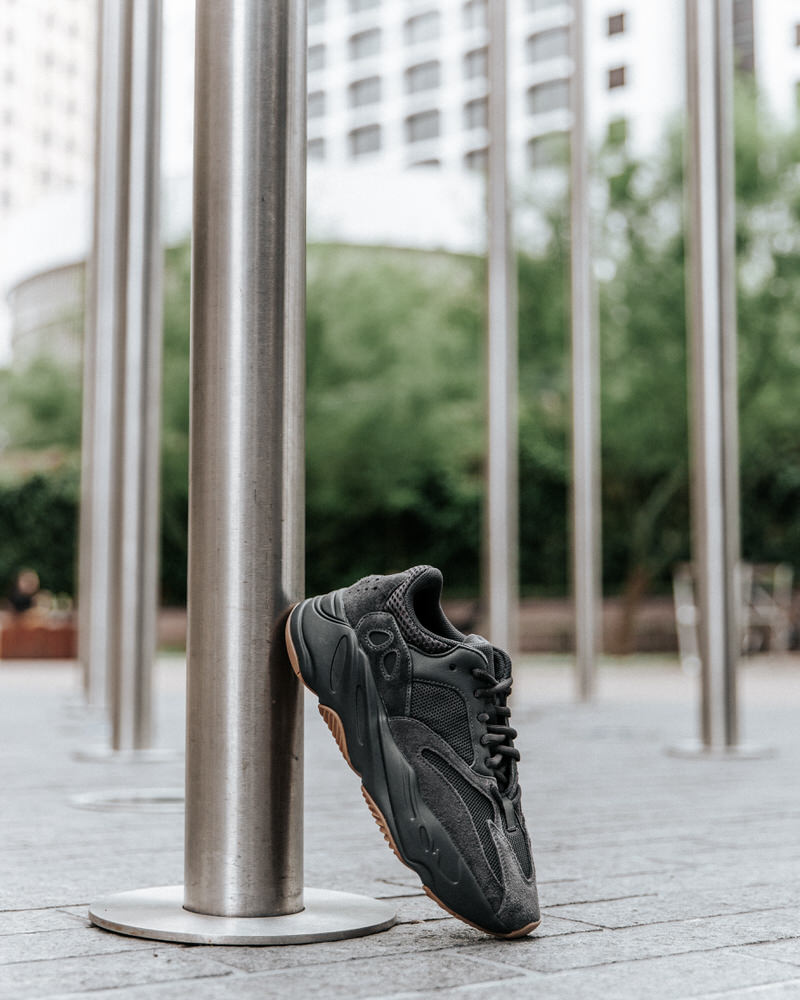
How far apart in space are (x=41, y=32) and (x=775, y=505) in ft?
36.7

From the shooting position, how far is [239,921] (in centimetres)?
191

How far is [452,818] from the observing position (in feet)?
6.07

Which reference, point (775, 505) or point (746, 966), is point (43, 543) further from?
point (746, 966)

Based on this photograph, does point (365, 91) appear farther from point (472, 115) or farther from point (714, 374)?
point (714, 374)

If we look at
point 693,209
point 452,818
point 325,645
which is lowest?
point 452,818

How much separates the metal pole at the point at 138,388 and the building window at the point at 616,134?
515 inches

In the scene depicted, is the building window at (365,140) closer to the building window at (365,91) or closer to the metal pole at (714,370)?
the building window at (365,91)

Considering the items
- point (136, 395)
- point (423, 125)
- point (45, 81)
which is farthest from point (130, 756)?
point (423, 125)

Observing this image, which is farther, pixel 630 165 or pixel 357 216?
pixel 357 216

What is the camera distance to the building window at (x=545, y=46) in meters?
41.6

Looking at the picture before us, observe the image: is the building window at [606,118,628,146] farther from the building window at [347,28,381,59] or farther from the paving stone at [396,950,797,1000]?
the building window at [347,28,381,59]

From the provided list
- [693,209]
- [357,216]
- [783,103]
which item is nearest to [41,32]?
[693,209]

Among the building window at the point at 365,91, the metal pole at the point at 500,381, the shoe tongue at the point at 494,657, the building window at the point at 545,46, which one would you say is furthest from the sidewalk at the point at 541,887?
the building window at the point at 365,91

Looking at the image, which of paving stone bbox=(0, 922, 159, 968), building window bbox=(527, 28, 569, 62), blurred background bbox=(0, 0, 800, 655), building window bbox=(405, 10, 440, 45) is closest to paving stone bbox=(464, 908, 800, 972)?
paving stone bbox=(0, 922, 159, 968)
